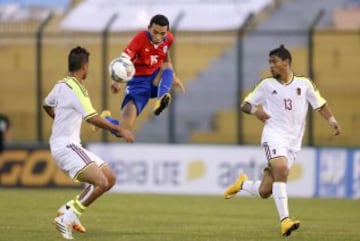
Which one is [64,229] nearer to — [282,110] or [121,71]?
[121,71]

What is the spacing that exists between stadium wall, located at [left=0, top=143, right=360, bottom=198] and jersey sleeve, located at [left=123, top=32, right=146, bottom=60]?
838cm

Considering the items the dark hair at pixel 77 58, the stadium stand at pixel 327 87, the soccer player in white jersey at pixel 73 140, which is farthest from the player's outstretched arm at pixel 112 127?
the stadium stand at pixel 327 87

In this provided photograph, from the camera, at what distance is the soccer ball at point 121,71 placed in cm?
1418

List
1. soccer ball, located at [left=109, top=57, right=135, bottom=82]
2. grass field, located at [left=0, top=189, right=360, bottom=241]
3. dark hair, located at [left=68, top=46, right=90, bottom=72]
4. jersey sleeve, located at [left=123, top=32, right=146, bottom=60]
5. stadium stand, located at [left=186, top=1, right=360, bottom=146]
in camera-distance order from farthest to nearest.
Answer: stadium stand, located at [left=186, top=1, right=360, bottom=146]
jersey sleeve, located at [left=123, top=32, right=146, bottom=60]
soccer ball, located at [left=109, top=57, right=135, bottom=82]
grass field, located at [left=0, top=189, right=360, bottom=241]
dark hair, located at [left=68, top=46, right=90, bottom=72]

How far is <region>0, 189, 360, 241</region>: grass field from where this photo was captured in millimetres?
13383

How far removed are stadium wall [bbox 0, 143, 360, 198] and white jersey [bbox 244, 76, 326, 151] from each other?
861cm

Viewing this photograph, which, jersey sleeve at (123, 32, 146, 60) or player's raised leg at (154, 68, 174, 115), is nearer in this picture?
jersey sleeve at (123, 32, 146, 60)

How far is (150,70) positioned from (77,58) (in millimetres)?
2824

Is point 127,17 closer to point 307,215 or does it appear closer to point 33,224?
point 307,215

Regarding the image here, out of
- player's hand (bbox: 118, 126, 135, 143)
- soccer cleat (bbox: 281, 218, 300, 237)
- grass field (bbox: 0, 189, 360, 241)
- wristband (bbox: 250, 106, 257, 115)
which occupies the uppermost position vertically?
wristband (bbox: 250, 106, 257, 115)

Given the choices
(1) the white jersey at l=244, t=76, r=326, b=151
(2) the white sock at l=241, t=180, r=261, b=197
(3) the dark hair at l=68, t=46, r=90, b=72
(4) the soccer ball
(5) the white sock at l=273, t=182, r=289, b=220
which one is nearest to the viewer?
(3) the dark hair at l=68, t=46, r=90, b=72

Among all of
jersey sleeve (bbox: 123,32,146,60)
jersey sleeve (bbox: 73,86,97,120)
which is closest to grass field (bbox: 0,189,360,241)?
jersey sleeve (bbox: 73,86,97,120)

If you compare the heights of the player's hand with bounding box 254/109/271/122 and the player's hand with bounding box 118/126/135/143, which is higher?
the player's hand with bounding box 254/109/271/122

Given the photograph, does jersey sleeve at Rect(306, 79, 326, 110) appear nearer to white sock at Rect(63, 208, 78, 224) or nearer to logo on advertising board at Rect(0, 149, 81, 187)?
white sock at Rect(63, 208, 78, 224)
